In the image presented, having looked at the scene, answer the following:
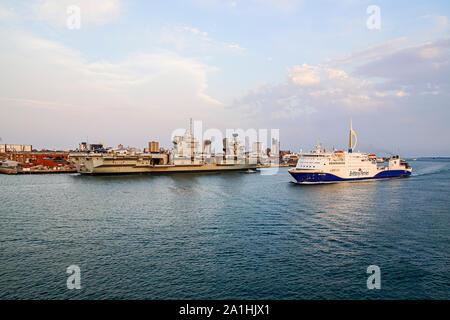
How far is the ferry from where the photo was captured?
1796 inches

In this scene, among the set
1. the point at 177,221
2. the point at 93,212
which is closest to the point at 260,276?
the point at 177,221

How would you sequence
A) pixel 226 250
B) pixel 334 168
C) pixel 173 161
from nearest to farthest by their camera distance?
pixel 226 250, pixel 334 168, pixel 173 161

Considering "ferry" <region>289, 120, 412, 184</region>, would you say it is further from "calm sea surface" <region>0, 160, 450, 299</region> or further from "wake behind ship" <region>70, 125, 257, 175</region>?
"wake behind ship" <region>70, 125, 257, 175</region>

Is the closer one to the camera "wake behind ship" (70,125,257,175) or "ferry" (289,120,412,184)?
"ferry" (289,120,412,184)

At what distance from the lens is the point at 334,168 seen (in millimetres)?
47031

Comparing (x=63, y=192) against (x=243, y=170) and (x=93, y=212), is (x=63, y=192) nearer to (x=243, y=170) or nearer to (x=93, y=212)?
(x=93, y=212)

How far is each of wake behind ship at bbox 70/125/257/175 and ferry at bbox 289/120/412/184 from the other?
106ft

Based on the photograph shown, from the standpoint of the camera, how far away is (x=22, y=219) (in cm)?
2269

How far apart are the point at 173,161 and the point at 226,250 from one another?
59.3 meters

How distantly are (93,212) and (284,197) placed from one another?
67.3 ft

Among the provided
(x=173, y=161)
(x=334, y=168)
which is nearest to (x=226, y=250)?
(x=334, y=168)

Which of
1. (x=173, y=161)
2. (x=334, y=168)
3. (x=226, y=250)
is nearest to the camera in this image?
(x=226, y=250)

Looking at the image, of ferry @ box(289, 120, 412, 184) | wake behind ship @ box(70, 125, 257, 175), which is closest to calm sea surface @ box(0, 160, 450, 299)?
ferry @ box(289, 120, 412, 184)

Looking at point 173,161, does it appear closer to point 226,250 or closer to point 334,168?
point 334,168
